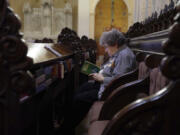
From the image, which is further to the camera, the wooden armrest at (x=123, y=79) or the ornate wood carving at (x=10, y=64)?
the wooden armrest at (x=123, y=79)

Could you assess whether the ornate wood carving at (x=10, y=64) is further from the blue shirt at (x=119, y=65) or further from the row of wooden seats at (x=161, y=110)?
the blue shirt at (x=119, y=65)

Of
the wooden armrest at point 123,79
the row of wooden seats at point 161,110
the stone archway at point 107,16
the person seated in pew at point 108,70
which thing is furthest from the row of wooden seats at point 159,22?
the stone archway at point 107,16

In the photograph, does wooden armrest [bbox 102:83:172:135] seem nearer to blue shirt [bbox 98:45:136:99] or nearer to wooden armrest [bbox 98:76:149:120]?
wooden armrest [bbox 98:76:149:120]

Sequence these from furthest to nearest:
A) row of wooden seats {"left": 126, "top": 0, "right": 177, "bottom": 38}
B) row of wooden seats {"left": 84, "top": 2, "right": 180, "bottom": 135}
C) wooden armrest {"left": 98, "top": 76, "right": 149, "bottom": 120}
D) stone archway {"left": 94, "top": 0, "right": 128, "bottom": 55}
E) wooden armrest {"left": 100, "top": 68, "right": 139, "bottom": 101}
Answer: stone archway {"left": 94, "top": 0, "right": 128, "bottom": 55} → wooden armrest {"left": 100, "top": 68, "right": 139, "bottom": 101} → row of wooden seats {"left": 126, "top": 0, "right": 177, "bottom": 38} → wooden armrest {"left": 98, "top": 76, "right": 149, "bottom": 120} → row of wooden seats {"left": 84, "top": 2, "right": 180, "bottom": 135}

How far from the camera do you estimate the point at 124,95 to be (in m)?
1.85

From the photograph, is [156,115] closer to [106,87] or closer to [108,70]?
[106,87]

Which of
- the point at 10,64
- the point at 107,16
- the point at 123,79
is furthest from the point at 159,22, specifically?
the point at 107,16

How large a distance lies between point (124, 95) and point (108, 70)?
125 centimetres

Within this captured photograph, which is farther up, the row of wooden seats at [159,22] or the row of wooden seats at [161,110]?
the row of wooden seats at [159,22]

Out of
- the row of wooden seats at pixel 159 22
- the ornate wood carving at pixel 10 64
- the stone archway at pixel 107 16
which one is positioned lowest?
the ornate wood carving at pixel 10 64

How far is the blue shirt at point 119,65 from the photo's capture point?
2.94m

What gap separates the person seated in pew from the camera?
2969 mm

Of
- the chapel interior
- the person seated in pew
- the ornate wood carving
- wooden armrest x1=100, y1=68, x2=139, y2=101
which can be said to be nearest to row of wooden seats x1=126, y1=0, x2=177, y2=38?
the chapel interior

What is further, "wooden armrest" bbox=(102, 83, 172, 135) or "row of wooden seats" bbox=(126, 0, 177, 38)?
"row of wooden seats" bbox=(126, 0, 177, 38)
